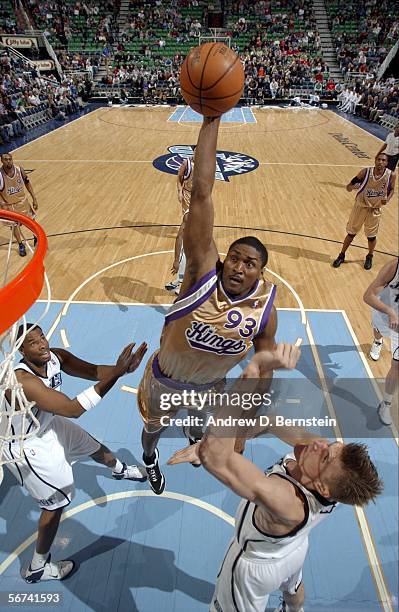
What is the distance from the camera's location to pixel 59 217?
8.86 meters

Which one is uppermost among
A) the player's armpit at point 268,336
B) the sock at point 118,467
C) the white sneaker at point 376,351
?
the player's armpit at point 268,336

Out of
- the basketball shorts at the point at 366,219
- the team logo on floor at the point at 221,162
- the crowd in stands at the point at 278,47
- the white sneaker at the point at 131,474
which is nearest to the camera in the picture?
the white sneaker at the point at 131,474

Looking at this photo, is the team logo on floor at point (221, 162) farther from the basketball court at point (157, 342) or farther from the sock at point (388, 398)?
the sock at point (388, 398)

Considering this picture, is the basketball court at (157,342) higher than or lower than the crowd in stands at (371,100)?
lower

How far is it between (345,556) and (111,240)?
20.7 ft

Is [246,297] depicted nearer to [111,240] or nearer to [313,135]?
[111,240]

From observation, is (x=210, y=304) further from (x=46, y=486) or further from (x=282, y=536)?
(x=46, y=486)

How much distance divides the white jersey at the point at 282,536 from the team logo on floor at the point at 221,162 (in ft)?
33.4

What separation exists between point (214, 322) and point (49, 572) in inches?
85.1

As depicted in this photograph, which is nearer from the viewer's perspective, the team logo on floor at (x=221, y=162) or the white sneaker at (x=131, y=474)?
the white sneaker at (x=131, y=474)

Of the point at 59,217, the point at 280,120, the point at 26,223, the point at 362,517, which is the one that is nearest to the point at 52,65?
the point at 280,120

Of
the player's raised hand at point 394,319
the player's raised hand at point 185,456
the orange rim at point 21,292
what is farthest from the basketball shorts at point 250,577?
the player's raised hand at point 394,319

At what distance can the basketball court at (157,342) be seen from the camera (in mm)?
3002

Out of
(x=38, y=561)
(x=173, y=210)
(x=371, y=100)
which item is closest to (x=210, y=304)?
(x=38, y=561)
